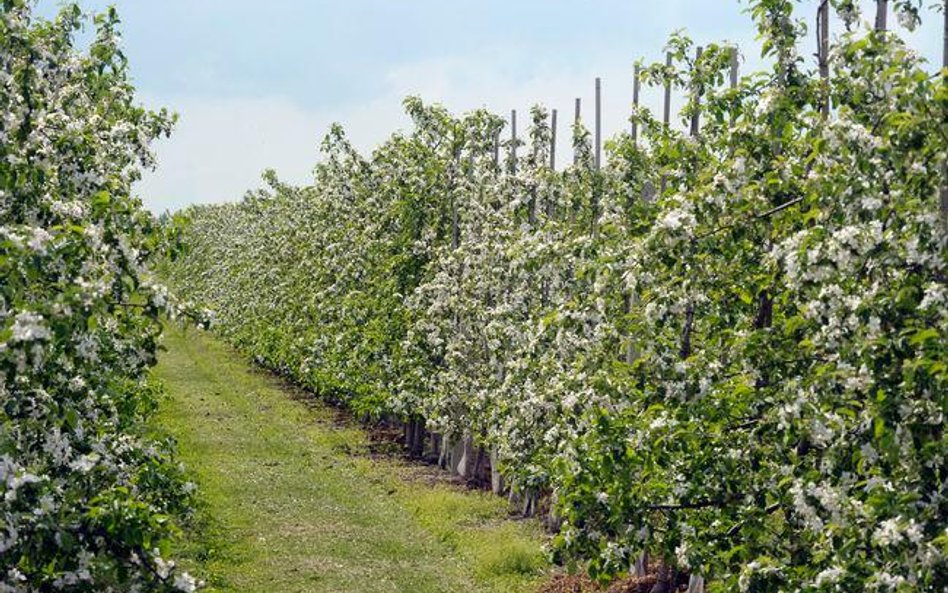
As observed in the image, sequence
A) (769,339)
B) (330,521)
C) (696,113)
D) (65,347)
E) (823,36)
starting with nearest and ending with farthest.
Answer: (65,347) < (769,339) < (823,36) < (696,113) < (330,521)

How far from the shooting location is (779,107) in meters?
10.8

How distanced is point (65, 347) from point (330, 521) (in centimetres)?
1520

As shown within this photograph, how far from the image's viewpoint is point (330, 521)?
23.4 meters

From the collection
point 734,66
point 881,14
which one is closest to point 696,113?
point 734,66

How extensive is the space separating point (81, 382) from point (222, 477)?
1696 centimetres

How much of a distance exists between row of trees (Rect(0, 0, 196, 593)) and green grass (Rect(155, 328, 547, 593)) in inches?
252

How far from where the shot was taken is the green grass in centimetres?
1938

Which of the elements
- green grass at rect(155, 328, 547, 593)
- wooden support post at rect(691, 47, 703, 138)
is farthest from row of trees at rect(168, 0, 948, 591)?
green grass at rect(155, 328, 547, 593)

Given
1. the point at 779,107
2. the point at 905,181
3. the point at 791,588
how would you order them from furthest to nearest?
1. the point at 779,107
2. the point at 791,588
3. the point at 905,181

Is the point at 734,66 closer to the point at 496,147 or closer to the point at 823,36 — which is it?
the point at 823,36

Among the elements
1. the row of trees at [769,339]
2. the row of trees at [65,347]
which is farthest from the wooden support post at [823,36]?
the row of trees at [65,347]

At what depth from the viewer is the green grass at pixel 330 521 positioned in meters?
19.4

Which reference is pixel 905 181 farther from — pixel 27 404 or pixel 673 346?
pixel 27 404

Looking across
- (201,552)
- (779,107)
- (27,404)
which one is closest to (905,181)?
(779,107)
